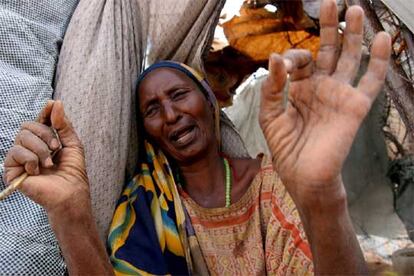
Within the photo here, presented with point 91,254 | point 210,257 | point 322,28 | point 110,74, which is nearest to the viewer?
point 322,28

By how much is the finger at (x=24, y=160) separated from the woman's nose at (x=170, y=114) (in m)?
0.81

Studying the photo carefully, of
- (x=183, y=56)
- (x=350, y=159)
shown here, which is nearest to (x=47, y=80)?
(x=183, y=56)

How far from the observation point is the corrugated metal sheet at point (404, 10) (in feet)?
6.80

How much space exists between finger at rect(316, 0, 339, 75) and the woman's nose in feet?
3.01

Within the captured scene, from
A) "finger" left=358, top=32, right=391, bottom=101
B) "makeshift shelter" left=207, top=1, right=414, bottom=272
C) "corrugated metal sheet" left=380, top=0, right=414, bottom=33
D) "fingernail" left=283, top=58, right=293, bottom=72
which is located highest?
"corrugated metal sheet" left=380, top=0, right=414, bottom=33

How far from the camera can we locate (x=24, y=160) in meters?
1.83

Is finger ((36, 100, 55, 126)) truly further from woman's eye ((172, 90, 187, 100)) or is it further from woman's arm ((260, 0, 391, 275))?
woman's eye ((172, 90, 187, 100))

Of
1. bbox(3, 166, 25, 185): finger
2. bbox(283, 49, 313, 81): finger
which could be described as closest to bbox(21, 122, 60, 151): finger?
bbox(3, 166, 25, 185): finger

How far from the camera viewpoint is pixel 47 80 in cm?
262

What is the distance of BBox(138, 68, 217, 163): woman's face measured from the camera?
259 centimetres

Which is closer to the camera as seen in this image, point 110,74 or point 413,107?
point 413,107

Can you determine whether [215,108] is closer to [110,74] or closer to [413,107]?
[110,74]

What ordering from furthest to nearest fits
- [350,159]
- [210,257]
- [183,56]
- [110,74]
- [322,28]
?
[350,159], [183,56], [110,74], [210,257], [322,28]

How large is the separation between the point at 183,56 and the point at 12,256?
1230mm
